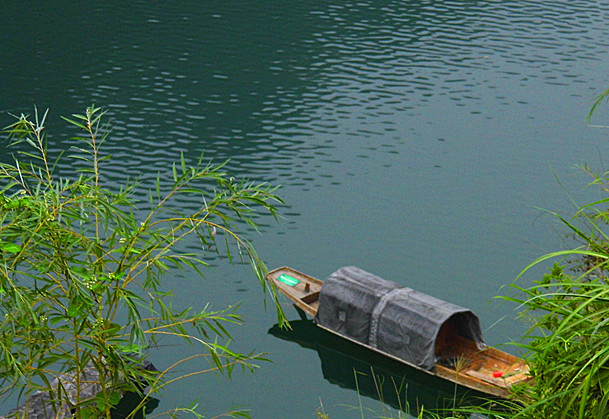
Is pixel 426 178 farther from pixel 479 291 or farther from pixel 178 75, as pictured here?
pixel 178 75

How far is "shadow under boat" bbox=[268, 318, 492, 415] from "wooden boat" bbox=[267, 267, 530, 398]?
2.60 feet

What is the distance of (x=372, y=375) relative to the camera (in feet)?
93.8

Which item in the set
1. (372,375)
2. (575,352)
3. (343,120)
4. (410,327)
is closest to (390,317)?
(410,327)

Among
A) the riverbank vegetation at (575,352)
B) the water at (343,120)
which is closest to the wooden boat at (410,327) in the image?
→ the water at (343,120)

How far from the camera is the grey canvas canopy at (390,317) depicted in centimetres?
2656

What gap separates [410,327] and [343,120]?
23983 millimetres

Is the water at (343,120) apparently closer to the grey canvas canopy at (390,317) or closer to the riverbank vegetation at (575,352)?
the grey canvas canopy at (390,317)

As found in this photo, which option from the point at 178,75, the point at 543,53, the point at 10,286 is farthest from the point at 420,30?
the point at 10,286

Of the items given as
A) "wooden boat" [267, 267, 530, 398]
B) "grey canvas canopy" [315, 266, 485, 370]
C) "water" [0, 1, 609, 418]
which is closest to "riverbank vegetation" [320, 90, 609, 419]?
"water" [0, 1, 609, 418]

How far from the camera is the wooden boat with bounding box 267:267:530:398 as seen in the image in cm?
2631

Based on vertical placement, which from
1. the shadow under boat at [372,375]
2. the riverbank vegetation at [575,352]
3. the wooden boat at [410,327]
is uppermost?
the riverbank vegetation at [575,352]

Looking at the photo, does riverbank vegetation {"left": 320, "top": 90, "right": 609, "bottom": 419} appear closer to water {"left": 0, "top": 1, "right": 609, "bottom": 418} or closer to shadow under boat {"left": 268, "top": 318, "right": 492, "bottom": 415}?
water {"left": 0, "top": 1, "right": 609, "bottom": 418}

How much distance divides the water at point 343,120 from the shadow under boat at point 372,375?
0.20 m

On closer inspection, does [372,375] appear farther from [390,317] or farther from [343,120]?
[343,120]
